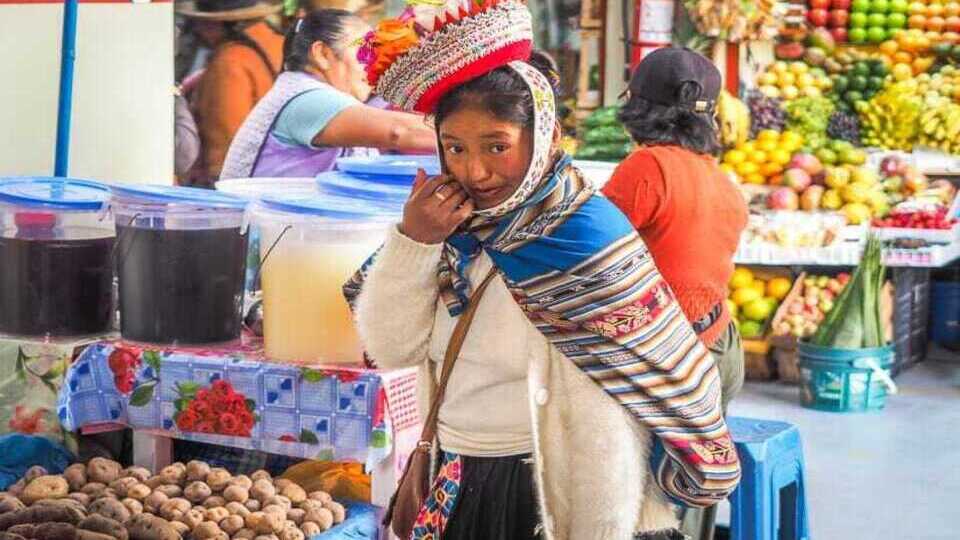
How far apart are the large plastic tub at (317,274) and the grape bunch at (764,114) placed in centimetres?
604

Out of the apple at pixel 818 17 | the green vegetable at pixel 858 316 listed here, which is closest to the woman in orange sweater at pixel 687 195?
the green vegetable at pixel 858 316

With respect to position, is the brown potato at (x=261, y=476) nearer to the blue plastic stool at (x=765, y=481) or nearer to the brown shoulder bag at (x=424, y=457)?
the brown shoulder bag at (x=424, y=457)

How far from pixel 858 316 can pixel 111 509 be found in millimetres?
5048

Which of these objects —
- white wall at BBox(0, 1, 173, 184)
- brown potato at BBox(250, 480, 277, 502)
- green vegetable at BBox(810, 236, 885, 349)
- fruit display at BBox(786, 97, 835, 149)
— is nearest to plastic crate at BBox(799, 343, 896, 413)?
green vegetable at BBox(810, 236, 885, 349)

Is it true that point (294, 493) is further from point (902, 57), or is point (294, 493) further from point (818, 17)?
point (902, 57)

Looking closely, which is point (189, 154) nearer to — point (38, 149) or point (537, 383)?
point (38, 149)

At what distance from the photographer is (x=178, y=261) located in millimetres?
3316

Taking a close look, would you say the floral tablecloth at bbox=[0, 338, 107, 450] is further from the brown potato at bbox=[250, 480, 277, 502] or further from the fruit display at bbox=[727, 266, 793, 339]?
the fruit display at bbox=[727, 266, 793, 339]

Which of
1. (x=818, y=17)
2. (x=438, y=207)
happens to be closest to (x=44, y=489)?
(x=438, y=207)

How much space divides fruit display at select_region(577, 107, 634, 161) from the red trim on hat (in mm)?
6123

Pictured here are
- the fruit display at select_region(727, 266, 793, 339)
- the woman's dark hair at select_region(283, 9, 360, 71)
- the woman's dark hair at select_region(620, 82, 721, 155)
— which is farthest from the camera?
the fruit display at select_region(727, 266, 793, 339)

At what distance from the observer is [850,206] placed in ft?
27.5

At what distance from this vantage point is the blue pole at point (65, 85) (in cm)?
412

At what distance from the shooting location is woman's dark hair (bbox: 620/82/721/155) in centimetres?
418
